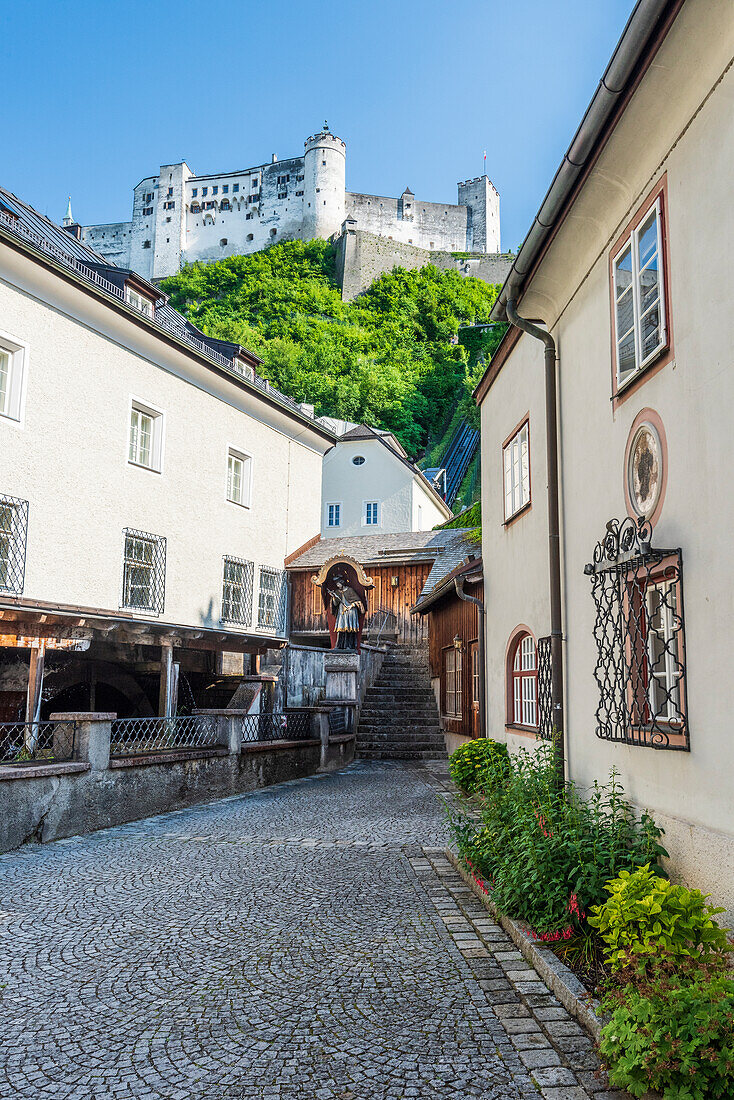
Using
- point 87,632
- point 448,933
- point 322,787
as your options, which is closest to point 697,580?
point 448,933

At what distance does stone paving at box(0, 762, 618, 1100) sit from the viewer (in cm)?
355

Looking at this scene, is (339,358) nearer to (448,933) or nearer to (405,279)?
(405,279)

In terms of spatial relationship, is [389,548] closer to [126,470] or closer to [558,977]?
[126,470]

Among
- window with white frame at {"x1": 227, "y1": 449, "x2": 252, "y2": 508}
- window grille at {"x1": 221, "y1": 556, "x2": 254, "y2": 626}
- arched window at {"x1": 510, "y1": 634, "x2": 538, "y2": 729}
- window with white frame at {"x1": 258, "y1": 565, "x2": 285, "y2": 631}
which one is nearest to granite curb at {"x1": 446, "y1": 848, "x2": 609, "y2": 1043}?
arched window at {"x1": 510, "y1": 634, "x2": 538, "y2": 729}

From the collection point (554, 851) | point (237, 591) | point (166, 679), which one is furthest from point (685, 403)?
point (237, 591)

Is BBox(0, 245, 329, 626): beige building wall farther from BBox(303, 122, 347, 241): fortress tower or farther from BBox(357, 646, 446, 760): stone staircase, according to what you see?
BBox(303, 122, 347, 241): fortress tower

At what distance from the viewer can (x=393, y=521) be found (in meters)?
37.6

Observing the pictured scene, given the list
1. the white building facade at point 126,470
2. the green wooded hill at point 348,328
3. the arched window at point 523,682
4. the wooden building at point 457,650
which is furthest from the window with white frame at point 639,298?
the green wooded hill at point 348,328

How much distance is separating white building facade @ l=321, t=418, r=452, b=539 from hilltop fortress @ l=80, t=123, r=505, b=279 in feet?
178

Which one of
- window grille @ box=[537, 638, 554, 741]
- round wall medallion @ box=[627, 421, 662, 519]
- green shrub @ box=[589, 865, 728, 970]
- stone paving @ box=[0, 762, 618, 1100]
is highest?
round wall medallion @ box=[627, 421, 662, 519]

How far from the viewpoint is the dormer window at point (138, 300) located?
1872 cm

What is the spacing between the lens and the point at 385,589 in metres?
25.5

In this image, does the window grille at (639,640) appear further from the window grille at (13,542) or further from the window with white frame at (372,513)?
the window with white frame at (372,513)

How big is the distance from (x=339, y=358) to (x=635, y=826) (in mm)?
61524
